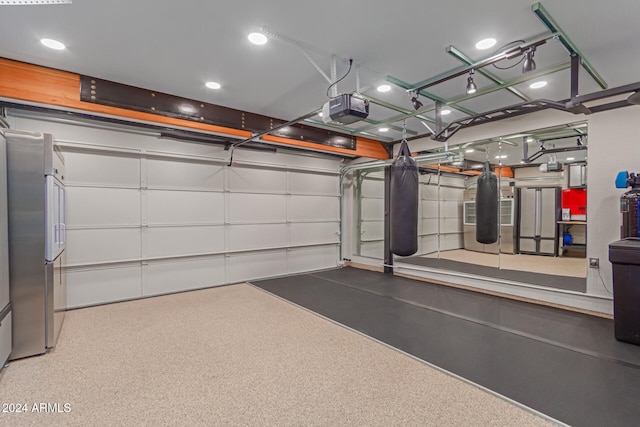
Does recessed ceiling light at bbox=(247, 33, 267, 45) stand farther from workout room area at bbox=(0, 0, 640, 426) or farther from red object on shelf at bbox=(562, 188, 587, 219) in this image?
red object on shelf at bbox=(562, 188, 587, 219)

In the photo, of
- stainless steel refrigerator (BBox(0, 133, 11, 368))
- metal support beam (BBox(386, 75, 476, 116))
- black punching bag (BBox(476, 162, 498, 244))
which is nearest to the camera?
stainless steel refrigerator (BBox(0, 133, 11, 368))

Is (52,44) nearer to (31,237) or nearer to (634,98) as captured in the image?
→ (31,237)

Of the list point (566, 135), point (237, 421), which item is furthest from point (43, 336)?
point (566, 135)

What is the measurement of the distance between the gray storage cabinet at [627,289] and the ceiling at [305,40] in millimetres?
1958

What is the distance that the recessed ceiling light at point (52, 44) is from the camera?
2797 mm

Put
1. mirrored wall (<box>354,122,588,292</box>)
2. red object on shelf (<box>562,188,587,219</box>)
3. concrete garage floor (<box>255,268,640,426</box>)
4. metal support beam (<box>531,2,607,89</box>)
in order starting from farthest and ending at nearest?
red object on shelf (<box>562,188,587,219</box>)
mirrored wall (<box>354,122,588,292</box>)
metal support beam (<box>531,2,607,89</box>)
concrete garage floor (<box>255,268,640,426</box>)

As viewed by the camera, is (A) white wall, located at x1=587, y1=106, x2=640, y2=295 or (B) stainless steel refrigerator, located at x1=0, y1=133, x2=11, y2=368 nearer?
(B) stainless steel refrigerator, located at x1=0, y1=133, x2=11, y2=368

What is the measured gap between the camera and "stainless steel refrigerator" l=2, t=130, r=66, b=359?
8.78ft

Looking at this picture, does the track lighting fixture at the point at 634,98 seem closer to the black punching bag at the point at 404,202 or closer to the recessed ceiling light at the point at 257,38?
the black punching bag at the point at 404,202

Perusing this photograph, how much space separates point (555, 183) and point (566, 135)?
1.95 meters

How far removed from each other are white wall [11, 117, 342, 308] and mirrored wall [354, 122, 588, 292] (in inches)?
53.6

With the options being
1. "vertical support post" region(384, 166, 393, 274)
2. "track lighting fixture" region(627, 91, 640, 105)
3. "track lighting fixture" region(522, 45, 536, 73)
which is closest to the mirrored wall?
"vertical support post" region(384, 166, 393, 274)

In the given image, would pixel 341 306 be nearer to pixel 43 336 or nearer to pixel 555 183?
pixel 43 336

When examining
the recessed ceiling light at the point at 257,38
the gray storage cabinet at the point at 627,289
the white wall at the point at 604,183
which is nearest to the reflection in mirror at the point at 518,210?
the white wall at the point at 604,183
